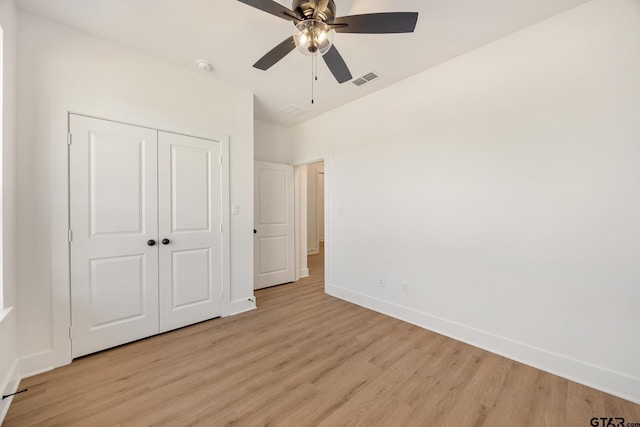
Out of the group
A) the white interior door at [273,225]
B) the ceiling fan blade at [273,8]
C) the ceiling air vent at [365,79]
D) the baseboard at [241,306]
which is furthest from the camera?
the white interior door at [273,225]

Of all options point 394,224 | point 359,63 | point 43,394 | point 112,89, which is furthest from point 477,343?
point 112,89

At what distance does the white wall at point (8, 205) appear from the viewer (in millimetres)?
1654

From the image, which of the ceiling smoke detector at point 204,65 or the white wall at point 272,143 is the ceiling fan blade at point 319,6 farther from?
the white wall at point 272,143

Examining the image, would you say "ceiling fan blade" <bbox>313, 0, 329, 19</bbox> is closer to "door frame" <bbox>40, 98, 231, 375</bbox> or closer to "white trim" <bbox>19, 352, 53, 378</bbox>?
"door frame" <bbox>40, 98, 231, 375</bbox>

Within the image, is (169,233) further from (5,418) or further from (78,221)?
(5,418)

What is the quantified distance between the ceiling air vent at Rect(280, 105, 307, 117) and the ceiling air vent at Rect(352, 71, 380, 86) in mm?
1044

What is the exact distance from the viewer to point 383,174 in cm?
317

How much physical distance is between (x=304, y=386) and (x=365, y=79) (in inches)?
125

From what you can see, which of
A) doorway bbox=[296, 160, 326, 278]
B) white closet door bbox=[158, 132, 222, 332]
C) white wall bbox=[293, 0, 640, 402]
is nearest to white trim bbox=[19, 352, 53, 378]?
white closet door bbox=[158, 132, 222, 332]

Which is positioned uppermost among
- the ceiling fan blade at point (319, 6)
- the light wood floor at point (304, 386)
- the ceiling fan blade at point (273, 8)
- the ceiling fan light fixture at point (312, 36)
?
the ceiling fan blade at point (319, 6)

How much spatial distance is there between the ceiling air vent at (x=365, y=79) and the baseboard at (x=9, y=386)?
12.9ft

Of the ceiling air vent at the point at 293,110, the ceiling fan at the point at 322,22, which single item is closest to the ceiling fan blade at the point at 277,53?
the ceiling fan at the point at 322,22

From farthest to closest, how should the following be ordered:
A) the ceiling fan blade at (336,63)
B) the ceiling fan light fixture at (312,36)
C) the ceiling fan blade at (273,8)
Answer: the ceiling fan blade at (336,63)
the ceiling fan light fixture at (312,36)
the ceiling fan blade at (273,8)

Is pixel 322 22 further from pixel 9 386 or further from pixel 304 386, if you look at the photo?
pixel 9 386
